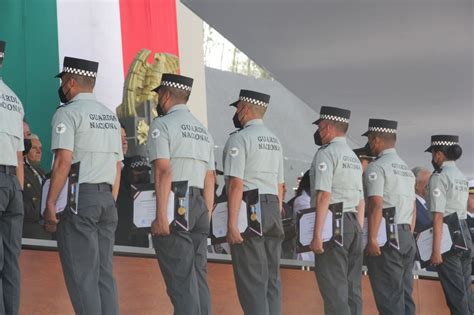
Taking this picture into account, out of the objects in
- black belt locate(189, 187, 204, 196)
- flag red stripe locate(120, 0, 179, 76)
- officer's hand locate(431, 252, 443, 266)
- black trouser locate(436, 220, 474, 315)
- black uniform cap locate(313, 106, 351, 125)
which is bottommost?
black trouser locate(436, 220, 474, 315)

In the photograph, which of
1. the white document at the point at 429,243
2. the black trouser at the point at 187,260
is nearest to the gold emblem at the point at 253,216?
the black trouser at the point at 187,260

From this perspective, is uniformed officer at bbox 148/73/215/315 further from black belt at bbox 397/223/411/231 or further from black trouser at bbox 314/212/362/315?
black belt at bbox 397/223/411/231

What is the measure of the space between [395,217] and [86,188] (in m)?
2.93

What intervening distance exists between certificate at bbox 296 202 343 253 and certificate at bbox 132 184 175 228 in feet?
4.63

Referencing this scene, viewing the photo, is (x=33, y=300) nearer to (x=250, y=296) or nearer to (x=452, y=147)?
(x=250, y=296)

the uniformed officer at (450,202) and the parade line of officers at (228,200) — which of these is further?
the uniformed officer at (450,202)

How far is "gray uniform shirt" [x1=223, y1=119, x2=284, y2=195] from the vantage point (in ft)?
22.8

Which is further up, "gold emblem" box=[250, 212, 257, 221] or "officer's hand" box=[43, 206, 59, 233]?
"officer's hand" box=[43, 206, 59, 233]

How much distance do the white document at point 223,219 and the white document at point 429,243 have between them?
247 centimetres

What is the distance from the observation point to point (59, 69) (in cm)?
946

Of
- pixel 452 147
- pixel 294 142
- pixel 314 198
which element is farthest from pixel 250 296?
pixel 294 142

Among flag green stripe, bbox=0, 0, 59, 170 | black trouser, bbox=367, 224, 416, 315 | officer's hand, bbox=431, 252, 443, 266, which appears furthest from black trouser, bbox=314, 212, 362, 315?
flag green stripe, bbox=0, 0, 59, 170

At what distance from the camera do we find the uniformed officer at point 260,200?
684 cm

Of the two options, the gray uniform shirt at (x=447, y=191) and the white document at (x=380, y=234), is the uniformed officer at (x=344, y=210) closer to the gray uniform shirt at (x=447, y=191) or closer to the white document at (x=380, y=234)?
the white document at (x=380, y=234)
